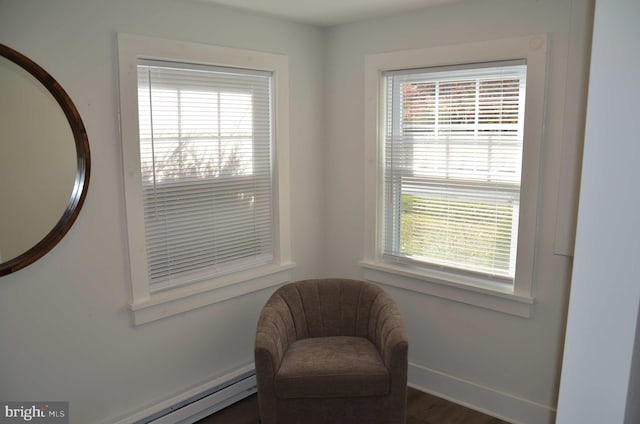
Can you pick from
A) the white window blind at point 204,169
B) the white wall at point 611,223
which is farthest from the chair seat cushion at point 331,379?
the white wall at point 611,223

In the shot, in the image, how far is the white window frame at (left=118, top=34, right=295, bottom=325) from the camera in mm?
2412

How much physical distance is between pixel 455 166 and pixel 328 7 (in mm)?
1239

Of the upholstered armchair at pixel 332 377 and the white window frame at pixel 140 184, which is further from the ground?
the white window frame at pixel 140 184

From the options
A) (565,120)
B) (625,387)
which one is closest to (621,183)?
(625,387)

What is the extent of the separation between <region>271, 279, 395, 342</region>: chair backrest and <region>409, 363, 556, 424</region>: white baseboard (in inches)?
22.8

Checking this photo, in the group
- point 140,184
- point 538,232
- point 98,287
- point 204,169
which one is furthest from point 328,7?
point 98,287

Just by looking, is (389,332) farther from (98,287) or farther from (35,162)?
(35,162)

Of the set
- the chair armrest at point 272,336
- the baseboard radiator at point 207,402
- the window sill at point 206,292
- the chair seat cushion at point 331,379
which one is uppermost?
the window sill at point 206,292

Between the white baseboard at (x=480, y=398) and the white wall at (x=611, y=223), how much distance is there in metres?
2.74

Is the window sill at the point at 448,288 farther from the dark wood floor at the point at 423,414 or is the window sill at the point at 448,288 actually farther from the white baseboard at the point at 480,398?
the dark wood floor at the point at 423,414

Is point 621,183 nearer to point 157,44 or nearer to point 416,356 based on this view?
point 157,44

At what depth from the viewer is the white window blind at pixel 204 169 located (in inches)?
102

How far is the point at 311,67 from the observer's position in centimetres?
335

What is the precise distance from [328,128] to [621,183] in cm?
330
